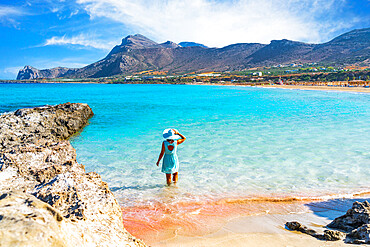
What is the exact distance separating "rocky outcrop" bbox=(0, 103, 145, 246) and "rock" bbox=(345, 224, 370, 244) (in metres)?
3.21

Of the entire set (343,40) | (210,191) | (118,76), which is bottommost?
(210,191)

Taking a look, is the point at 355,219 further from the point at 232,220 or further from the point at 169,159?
the point at 169,159

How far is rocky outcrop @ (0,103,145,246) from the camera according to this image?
186 cm

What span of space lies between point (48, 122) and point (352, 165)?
1545 cm

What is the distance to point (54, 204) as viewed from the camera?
3.06m

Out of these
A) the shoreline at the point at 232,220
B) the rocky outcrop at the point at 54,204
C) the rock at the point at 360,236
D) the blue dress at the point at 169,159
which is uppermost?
the rocky outcrop at the point at 54,204

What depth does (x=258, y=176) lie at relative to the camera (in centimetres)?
778

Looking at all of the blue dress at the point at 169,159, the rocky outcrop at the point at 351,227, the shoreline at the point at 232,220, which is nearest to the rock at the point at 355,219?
the rocky outcrop at the point at 351,227

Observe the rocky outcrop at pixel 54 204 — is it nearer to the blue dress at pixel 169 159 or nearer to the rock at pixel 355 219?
the blue dress at pixel 169 159

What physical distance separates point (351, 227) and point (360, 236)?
20.2 inches

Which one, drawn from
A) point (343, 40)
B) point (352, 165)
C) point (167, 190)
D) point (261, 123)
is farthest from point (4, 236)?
point (343, 40)

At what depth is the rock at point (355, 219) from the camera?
4.33m

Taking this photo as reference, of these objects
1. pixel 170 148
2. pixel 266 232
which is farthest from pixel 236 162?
pixel 266 232

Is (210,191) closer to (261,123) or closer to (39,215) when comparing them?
(39,215)
